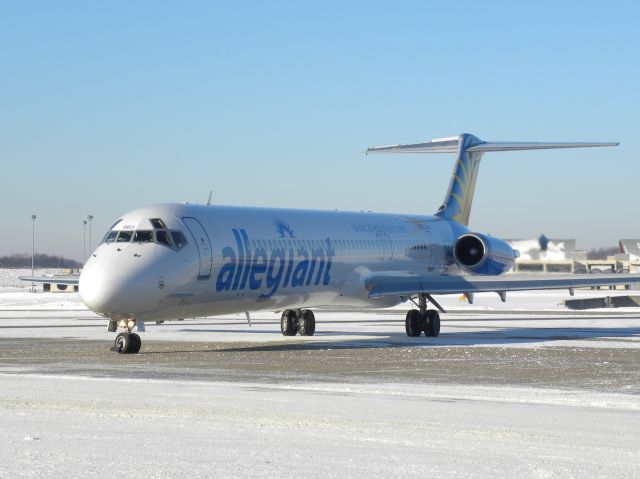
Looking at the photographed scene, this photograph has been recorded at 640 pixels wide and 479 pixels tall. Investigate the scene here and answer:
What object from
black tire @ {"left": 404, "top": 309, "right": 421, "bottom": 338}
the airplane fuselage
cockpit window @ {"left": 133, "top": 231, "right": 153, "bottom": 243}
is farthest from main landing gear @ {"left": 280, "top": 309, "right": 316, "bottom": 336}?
cockpit window @ {"left": 133, "top": 231, "right": 153, "bottom": 243}

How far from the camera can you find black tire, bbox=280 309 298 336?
32.5 metres

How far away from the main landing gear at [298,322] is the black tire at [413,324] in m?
2.68

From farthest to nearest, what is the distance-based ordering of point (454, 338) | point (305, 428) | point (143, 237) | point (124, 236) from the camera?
1. point (454, 338)
2. point (124, 236)
3. point (143, 237)
4. point (305, 428)

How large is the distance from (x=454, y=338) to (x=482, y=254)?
646cm

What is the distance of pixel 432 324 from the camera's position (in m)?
31.4

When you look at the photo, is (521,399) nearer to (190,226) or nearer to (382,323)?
(190,226)

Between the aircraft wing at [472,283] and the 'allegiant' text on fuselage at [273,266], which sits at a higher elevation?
the 'allegiant' text on fuselage at [273,266]

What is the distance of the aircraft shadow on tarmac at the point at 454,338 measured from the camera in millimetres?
27142

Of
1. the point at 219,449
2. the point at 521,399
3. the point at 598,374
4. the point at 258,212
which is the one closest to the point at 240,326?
the point at 258,212

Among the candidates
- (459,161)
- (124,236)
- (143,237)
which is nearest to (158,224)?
(143,237)

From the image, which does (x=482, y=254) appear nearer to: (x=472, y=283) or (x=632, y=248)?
(x=472, y=283)

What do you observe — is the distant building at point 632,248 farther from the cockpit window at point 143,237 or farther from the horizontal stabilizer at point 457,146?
the cockpit window at point 143,237

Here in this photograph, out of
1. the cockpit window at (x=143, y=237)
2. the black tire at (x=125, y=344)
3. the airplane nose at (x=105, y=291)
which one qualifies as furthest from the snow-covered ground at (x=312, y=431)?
the cockpit window at (x=143, y=237)

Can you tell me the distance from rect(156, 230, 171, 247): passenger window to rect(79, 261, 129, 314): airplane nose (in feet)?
4.91
